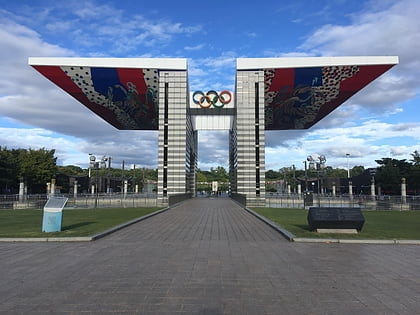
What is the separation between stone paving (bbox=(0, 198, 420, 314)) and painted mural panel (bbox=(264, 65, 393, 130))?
29.0m

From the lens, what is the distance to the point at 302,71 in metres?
36.7

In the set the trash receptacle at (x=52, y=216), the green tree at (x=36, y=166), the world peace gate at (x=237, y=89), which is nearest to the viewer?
the trash receptacle at (x=52, y=216)

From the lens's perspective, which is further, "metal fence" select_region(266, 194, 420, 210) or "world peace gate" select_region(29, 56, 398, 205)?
"world peace gate" select_region(29, 56, 398, 205)

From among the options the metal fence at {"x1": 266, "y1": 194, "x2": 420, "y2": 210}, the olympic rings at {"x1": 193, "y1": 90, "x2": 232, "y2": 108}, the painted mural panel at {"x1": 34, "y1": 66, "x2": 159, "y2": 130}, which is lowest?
the metal fence at {"x1": 266, "y1": 194, "x2": 420, "y2": 210}

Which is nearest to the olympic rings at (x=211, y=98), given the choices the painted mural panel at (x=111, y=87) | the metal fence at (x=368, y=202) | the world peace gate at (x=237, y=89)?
the painted mural panel at (x=111, y=87)

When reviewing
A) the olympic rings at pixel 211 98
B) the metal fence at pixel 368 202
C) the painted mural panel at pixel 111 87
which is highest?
the olympic rings at pixel 211 98

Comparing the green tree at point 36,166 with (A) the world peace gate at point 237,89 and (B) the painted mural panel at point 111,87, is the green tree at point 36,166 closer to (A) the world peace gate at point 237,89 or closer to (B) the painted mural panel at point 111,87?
(B) the painted mural panel at point 111,87

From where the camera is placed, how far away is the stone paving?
17.0ft

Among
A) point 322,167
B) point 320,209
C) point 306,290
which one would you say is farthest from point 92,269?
point 322,167

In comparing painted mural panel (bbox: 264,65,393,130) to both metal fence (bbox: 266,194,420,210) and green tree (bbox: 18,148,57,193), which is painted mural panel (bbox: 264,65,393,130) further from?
green tree (bbox: 18,148,57,193)

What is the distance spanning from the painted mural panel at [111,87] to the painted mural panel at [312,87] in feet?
45.0

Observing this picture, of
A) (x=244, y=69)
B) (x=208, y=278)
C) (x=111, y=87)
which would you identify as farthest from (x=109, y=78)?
(x=208, y=278)

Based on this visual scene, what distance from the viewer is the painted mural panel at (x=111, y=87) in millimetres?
36359

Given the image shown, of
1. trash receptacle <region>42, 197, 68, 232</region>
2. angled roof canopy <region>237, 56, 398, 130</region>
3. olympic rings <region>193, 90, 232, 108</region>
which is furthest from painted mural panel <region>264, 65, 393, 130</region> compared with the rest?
trash receptacle <region>42, 197, 68, 232</region>
